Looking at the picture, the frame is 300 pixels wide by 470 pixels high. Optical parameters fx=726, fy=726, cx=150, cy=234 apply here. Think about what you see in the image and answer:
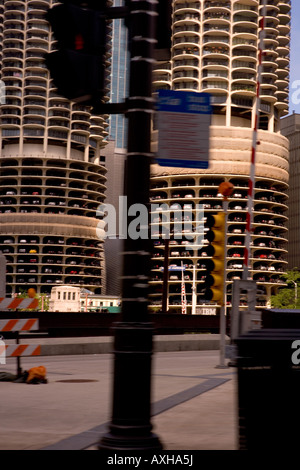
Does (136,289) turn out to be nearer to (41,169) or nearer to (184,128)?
(184,128)

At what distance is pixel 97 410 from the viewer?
9750 millimetres

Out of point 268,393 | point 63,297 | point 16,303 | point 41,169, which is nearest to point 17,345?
point 16,303

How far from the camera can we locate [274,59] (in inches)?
5305

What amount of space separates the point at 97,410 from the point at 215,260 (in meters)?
6.30

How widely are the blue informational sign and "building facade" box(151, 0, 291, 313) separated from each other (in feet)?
396

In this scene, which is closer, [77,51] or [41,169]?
[77,51]

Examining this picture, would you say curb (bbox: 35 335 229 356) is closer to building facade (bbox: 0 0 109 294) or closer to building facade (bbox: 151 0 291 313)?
building facade (bbox: 151 0 291 313)

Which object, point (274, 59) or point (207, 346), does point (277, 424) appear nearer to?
point (207, 346)

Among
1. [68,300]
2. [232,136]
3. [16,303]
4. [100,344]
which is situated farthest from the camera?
[232,136]

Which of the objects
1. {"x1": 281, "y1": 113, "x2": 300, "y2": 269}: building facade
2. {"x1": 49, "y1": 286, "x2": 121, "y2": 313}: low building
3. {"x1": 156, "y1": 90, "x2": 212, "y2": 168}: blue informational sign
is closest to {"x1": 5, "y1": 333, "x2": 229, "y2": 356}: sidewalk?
{"x1": 156, "y1": 90, "x2": 212, "y2": 168}: blue informational sign

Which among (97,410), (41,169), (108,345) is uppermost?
(41,169)

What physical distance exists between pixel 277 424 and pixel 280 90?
144747 mm

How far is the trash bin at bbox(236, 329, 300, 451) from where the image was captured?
14.2ft

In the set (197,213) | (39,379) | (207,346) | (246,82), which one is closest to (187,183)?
(197,213)
